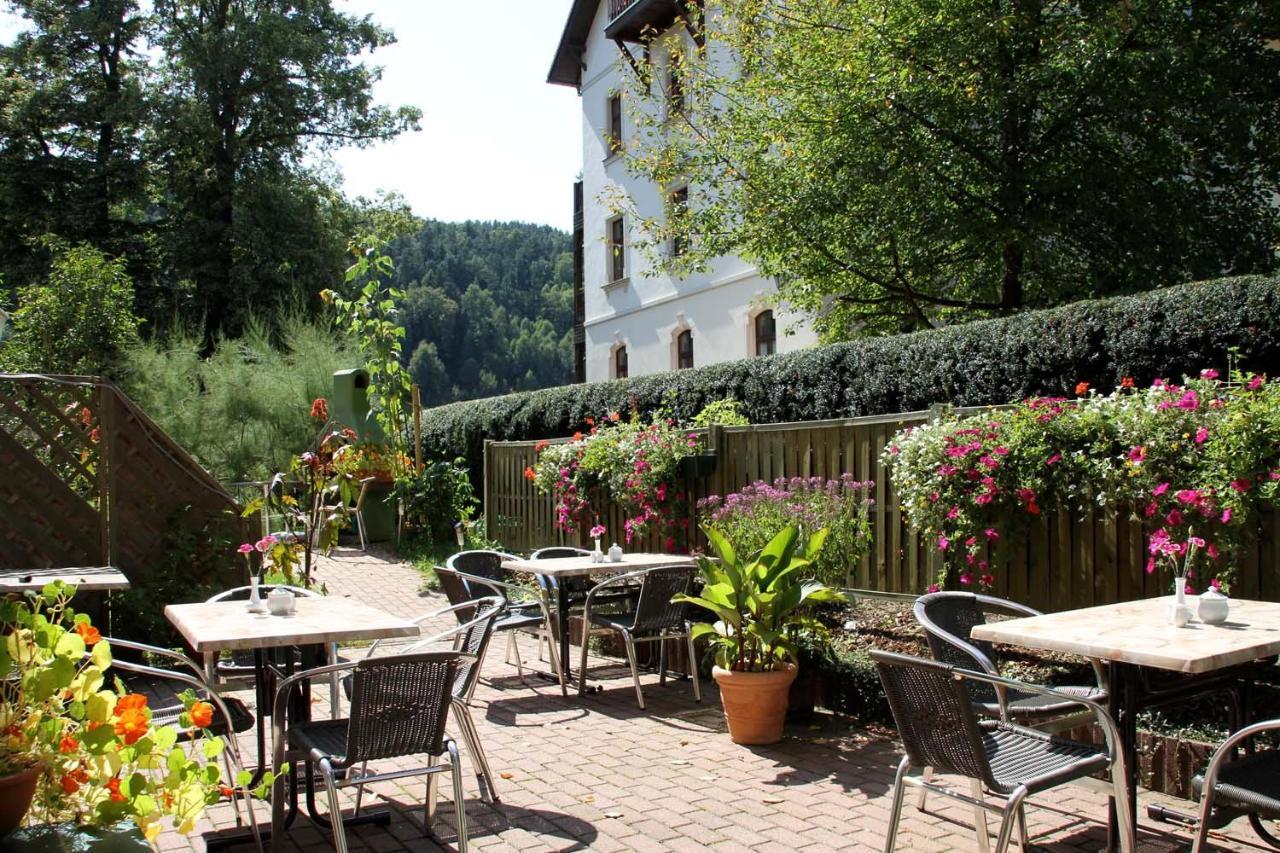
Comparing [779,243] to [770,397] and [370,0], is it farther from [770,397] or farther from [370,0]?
[370,0]

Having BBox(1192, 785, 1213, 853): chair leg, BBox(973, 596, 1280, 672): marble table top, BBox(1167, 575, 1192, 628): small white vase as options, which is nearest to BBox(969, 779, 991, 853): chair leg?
BBox(973, 596, 1280, 672): marble table top

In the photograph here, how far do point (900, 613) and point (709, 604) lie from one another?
2.50 meters

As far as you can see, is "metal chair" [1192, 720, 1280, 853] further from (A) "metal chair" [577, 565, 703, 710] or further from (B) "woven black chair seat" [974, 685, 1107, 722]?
(A) "metal chair" [577, 565, 703, 710]

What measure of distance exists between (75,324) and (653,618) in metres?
16.8

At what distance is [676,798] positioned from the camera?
4.67m

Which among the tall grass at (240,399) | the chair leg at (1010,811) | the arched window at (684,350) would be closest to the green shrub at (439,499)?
the tall grass at (240,399)

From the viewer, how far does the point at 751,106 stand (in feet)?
48.3

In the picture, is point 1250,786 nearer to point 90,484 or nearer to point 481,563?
point 481,563

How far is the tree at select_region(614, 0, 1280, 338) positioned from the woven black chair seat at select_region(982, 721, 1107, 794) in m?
8.82

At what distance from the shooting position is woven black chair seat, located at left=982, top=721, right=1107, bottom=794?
10.7 ft

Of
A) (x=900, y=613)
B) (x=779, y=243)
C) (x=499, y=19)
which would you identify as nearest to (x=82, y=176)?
(x=499, y=19)

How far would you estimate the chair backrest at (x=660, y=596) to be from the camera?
6.54 metres

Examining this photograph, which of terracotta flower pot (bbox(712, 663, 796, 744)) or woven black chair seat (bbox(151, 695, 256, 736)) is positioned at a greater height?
woven black chair seat (bbox(151, 695, 256, 736))

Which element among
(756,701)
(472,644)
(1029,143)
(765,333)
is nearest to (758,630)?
(756,701)
